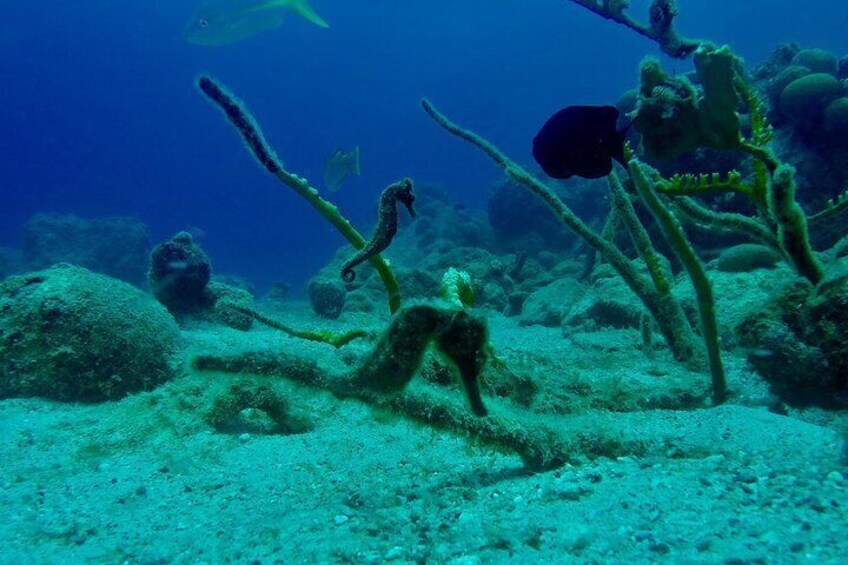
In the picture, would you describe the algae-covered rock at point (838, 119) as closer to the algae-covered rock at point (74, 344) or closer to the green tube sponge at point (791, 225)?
the green tube sponge at point (791, 225)

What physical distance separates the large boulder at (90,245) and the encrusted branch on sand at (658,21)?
796 inches

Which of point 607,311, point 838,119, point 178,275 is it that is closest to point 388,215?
point 607,311

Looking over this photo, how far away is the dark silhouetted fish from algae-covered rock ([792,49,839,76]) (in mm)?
9964

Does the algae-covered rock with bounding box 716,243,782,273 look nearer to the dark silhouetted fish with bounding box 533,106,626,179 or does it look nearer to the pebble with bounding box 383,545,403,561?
the dark silhouetted fish with bounding box 533,106,626,179

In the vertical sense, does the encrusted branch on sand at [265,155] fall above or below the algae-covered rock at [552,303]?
below

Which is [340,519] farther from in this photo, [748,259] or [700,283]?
[748,259]

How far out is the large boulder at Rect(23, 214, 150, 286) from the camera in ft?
71.6

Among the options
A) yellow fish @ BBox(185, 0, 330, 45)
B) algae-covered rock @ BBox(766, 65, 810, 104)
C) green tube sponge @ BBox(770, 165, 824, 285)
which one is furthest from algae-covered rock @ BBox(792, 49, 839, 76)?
yellow fish @ BBox(185, 0, 330, 45)

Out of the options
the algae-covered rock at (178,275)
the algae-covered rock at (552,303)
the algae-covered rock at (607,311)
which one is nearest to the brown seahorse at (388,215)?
the algae-covered rock at (607,311)

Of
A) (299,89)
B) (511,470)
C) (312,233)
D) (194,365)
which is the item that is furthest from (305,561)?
(299,89)

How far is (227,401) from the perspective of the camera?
3.22 meters

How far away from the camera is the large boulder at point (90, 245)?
2183cm

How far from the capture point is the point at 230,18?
8312 millimetres

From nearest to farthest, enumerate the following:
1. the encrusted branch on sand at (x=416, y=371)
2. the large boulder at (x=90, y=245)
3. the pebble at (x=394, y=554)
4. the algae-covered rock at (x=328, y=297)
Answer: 1. the encrusted branch on sand at (x=416, y=371)
2. the pebble at (x=394, y=554)
3. the algae-covered rock at (x=328, y=297)
4. the large boulder at (x=90, y=245)
